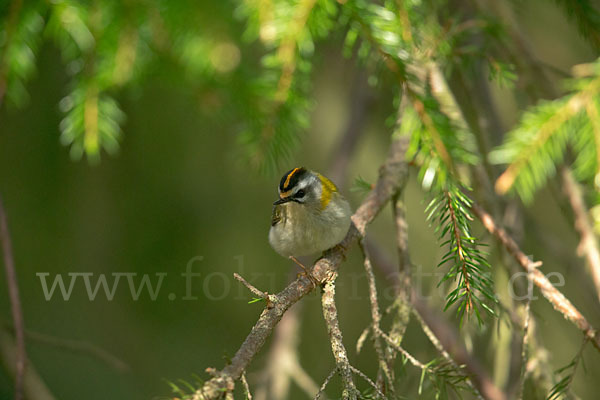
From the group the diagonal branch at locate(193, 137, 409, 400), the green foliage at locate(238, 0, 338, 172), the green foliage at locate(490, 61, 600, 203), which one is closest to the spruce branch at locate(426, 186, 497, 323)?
the green foliage at locate(490, 61, 600, 203)

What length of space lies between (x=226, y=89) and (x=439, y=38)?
81 cm

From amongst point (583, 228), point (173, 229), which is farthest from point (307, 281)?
point (173, 229)

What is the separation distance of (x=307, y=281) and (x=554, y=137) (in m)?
0.75

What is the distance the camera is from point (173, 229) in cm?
297

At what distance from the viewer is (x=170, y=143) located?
9.69 ft

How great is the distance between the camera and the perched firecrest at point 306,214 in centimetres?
195

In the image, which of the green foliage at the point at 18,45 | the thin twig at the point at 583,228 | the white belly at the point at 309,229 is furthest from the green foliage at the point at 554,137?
the green foliage at the point at 18,45

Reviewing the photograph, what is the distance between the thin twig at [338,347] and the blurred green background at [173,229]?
1.31 meters

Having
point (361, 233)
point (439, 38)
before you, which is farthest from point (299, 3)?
point (361, 233)

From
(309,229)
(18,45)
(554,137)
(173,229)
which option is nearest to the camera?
(554,137)

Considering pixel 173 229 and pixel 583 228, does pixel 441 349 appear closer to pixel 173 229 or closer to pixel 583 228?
pixel 583 228

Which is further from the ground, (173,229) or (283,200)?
(283,200)

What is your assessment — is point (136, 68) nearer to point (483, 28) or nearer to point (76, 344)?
point (76, 344)

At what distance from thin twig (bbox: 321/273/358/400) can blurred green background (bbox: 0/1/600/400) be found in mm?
1313
